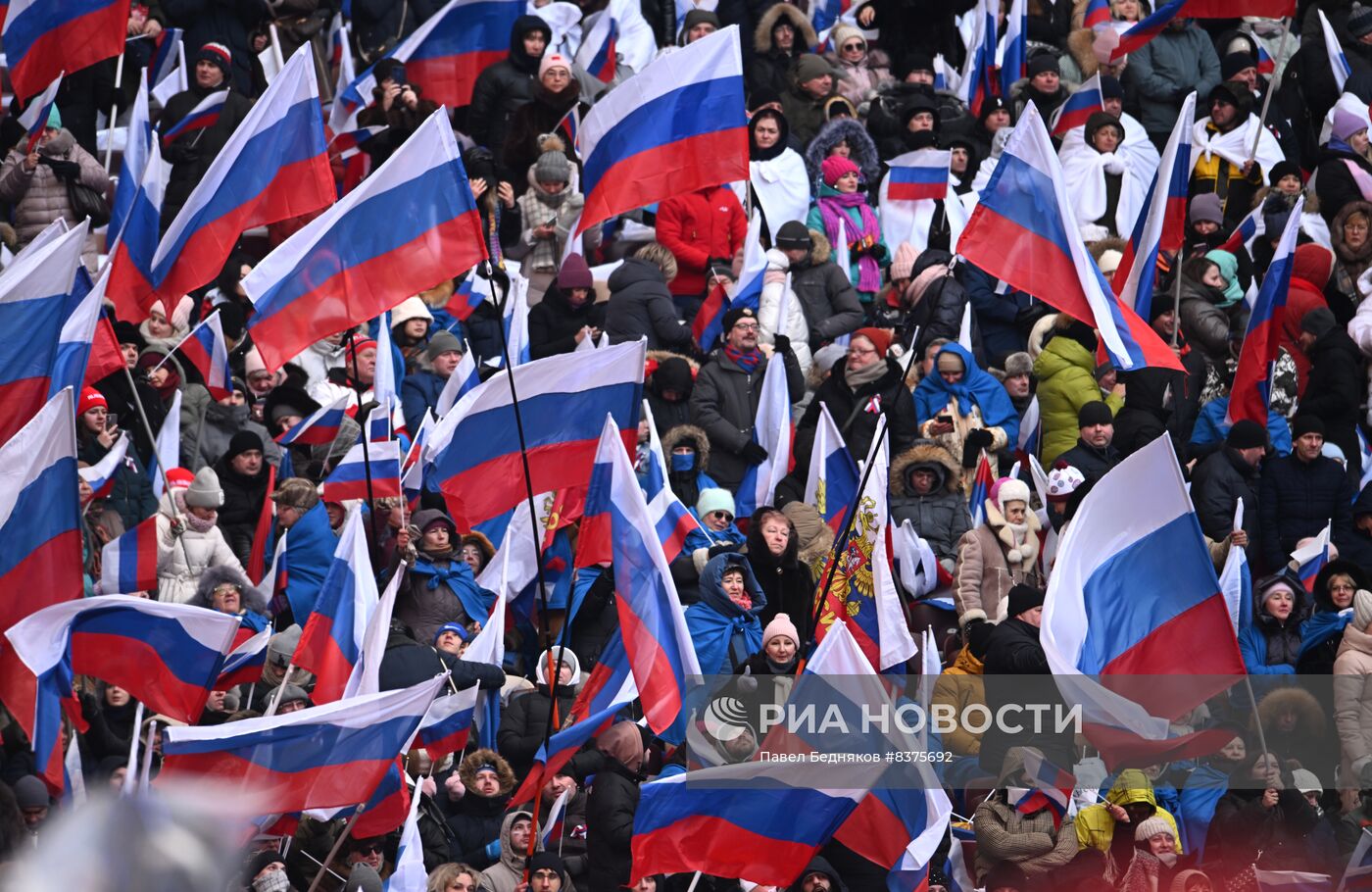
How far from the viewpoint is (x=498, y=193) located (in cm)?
1620

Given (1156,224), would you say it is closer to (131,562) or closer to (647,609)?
(647,609)

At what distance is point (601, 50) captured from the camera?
18.4 metres

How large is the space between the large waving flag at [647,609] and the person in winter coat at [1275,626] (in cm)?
393

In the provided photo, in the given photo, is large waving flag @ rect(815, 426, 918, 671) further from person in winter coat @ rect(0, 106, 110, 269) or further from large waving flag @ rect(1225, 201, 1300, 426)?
person in winter coat @ rect(0, 106, 110, 269)

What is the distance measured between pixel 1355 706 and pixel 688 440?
3.85 m

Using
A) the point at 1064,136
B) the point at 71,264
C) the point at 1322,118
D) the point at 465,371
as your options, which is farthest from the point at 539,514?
the point at 1322,118

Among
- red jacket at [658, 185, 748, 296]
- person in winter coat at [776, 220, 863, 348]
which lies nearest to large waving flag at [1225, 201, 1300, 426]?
person in winter coat at [776, 220, 863, 348]

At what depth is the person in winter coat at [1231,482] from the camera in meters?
13.9

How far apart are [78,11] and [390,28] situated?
4246mm

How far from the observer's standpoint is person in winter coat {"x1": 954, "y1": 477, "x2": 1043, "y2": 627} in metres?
13.2

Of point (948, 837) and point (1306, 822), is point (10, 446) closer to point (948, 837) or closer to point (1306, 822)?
point (948, 837)

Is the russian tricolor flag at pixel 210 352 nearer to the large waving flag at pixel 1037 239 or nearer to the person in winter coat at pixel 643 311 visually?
the person in winter coat at pixel 643 311

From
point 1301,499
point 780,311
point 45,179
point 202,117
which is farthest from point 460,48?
point 1301,499

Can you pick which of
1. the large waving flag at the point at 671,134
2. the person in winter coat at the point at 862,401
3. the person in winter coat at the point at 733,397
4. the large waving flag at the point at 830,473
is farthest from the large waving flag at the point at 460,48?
the large waving flag at the point at 671,134
